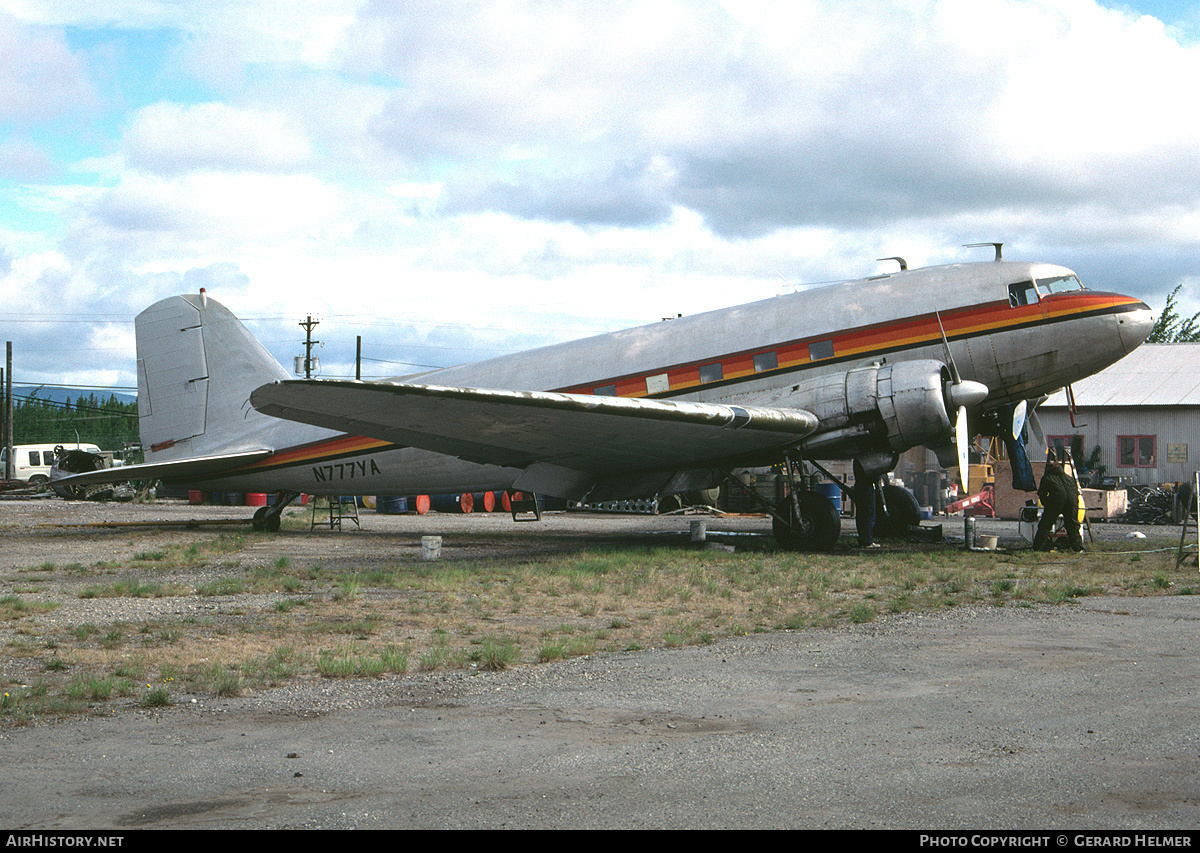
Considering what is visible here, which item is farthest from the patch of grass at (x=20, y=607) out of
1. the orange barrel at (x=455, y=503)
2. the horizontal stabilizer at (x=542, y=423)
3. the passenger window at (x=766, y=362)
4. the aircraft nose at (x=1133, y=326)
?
the orange barrel at (x=455, y=503)

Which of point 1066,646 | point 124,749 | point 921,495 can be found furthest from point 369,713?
point 921,495

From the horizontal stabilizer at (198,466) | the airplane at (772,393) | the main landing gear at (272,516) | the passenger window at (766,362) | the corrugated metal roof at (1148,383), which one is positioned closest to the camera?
the airplane at (772,393)

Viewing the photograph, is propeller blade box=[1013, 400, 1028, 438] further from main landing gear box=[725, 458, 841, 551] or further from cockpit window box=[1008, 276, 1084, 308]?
main landing gear box=[725, 458, 841, 551]

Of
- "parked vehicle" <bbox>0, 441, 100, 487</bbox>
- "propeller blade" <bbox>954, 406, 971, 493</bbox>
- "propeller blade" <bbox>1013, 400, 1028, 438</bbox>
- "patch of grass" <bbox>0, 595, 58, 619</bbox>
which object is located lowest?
"patch of grass" <bbox>0, 595, 58, 619</bbox>

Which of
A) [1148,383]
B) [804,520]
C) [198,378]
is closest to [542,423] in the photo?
[804,520]

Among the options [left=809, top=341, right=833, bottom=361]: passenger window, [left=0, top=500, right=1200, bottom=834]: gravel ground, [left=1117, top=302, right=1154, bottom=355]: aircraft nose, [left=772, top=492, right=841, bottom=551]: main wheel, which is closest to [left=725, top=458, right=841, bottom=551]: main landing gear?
[left=772, top=492, right=841, bottom=551]: main wheel

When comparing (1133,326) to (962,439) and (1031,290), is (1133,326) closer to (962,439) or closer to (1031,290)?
(1031,290)

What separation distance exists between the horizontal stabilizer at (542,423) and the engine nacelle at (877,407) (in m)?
0.35

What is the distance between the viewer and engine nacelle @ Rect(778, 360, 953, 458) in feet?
47.6

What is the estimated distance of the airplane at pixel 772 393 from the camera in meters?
14.1

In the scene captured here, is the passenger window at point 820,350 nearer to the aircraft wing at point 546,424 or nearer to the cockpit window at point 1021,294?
the aircraft wing at point 546,424

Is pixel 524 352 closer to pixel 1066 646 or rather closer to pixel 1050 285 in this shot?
pixel 1050 285

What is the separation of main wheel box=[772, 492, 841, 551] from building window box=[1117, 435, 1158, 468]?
25.7 metres
